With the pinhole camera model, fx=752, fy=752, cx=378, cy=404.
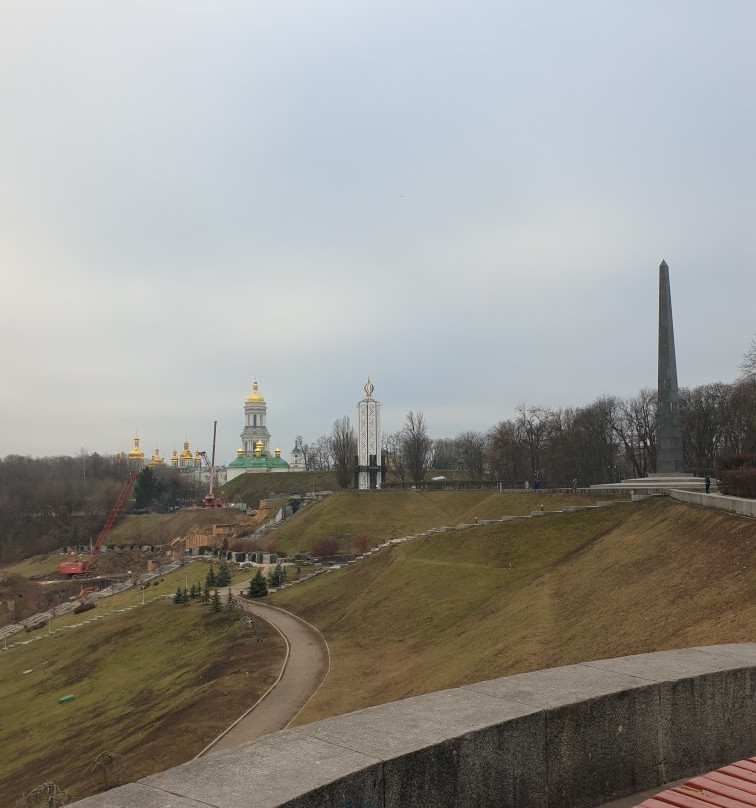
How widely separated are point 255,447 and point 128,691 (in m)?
136

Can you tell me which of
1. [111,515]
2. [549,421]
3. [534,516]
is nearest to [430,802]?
[534,516]

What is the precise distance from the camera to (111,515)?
131625 mm

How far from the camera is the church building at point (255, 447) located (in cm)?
16012

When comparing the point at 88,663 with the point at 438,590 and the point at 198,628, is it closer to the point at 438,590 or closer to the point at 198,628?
the point at 198,628

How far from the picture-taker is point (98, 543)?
113 metres

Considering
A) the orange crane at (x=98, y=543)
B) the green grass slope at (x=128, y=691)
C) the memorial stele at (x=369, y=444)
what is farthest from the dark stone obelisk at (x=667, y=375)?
the orange crane at (x=98, y=543)

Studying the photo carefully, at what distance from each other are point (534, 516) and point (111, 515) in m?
108

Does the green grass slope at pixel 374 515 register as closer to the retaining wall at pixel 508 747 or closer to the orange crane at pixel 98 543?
the orange crane at pixel 98 543

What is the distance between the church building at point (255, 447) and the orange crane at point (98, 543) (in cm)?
2359

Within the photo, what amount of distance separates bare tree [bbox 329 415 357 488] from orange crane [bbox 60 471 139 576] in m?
34.0

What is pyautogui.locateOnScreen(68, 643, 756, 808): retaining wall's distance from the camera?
412 centimetres

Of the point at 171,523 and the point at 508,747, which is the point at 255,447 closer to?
the point at 171,523

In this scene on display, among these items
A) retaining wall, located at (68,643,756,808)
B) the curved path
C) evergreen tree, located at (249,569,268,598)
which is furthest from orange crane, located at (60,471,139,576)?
retaining wall, located at (68,643,756,808)

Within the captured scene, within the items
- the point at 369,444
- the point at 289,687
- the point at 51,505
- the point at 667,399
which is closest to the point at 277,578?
the point at 289,687
